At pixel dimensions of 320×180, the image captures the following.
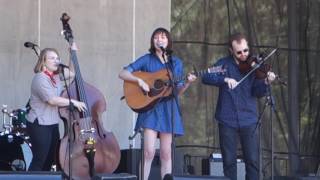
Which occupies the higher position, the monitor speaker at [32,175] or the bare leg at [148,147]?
the bare leg at [148,147]

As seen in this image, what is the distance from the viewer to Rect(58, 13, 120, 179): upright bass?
26.2ft

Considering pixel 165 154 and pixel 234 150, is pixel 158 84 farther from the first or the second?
pixel 234 150

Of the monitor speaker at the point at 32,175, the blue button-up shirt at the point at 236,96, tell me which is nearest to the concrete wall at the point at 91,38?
the blue button-up shirt at the point at 236,96

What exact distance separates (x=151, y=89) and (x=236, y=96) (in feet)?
2.58

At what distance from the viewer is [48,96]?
26.7 feet

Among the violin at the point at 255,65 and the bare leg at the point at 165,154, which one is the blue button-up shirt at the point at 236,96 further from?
the bare leg at the point at 165,154

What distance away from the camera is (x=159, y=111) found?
8008 millimetres

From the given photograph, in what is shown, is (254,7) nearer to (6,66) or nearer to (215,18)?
(215,18)

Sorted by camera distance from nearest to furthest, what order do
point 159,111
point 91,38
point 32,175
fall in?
1. point 32,175
2. point 159,111
3. point 91,38

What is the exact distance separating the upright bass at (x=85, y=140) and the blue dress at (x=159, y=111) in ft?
1.37

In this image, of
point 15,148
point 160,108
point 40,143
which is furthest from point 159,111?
point 15,148

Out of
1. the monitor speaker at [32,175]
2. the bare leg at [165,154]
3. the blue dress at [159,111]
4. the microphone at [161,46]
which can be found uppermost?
the microphone at [161,46]

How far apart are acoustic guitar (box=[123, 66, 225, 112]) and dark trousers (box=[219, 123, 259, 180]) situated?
0.56 meters

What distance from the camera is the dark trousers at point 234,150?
7.94 meters
